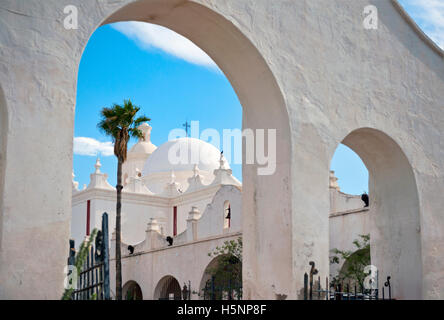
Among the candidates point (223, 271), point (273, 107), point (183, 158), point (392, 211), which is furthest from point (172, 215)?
point (273, 107)

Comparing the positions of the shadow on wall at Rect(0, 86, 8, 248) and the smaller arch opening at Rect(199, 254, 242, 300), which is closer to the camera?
the shadow on wall at Rect(0, 86, 8, 248)

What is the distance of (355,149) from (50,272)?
5.89m

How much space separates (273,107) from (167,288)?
21177 millimetres

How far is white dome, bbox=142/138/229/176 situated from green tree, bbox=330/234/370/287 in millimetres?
22032

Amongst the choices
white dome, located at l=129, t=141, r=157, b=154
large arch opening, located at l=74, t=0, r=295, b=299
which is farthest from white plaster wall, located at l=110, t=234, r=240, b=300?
white dome, located at l=129, t=141, r=157, b=154

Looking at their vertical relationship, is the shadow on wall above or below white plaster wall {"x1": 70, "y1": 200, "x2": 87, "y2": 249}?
below

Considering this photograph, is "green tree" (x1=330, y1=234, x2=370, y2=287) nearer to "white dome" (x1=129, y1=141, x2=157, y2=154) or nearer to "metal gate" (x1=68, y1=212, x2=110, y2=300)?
"metal gate" (x1=68, y1=212, x2=110, y2=300)

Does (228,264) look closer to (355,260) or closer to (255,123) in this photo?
(355,260)

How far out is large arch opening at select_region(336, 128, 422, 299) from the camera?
34.1 feet

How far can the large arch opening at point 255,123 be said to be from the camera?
339 inches

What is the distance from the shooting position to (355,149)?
10.9 meters

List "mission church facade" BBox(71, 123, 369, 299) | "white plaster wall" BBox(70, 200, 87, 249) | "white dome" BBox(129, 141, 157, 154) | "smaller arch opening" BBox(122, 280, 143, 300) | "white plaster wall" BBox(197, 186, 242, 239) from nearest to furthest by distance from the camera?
"mission church facade" BBox(71, 123, 369, 299) < "white plaster wall" BBox(197, 186, 242, 239) < "smaller arch opening" BBox(122, 280, 143, 300) < "white plaster wall" BBox(70, 200, 87, 249) < "white dome" BBox(129, 141, 157, 154)
